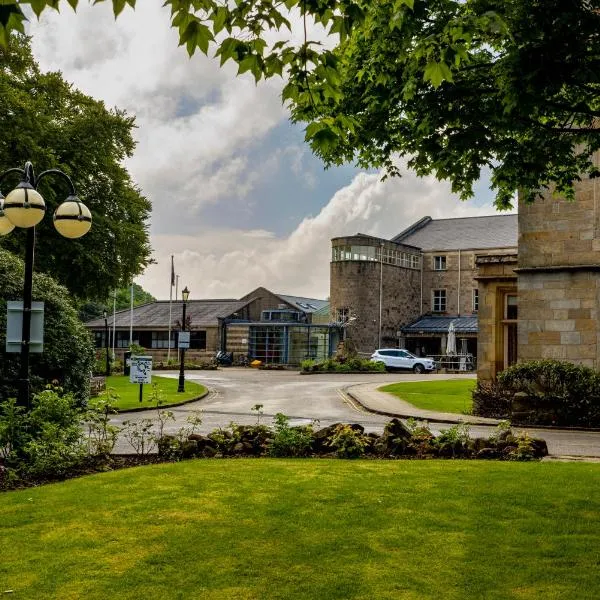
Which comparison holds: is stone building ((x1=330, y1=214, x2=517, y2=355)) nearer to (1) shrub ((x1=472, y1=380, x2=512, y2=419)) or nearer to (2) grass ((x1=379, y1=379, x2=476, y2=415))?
(2) grass ((x1=379, y1=379, x2=476, y2=415))

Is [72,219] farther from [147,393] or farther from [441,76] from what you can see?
[147,393]

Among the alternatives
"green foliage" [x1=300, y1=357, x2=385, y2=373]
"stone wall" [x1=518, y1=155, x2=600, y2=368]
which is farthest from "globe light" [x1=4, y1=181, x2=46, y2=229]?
"green foliage" [x1=300, y1=357, x2=385, y2=373]

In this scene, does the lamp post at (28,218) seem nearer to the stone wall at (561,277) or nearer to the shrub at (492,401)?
the shrub at (492,401)

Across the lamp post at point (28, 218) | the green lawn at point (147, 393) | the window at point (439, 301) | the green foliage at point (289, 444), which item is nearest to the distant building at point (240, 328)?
the window at point (439, 301)

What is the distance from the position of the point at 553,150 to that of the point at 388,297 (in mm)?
49938

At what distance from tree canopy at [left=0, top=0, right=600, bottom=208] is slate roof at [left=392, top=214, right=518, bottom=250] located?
5042cm

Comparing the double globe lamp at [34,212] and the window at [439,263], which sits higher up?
the window at [439,263]

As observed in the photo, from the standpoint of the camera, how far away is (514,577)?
19.9ft

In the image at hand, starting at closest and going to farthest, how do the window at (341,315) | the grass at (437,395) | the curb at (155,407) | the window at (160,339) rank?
the curb at (155,407)
the grass at (437,395)
the window at (341,315)
the window at (160,339)

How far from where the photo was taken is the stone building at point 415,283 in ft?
192

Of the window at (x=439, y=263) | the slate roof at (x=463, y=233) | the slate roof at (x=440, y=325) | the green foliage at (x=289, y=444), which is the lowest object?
the green foliage at (x=289, y=444)

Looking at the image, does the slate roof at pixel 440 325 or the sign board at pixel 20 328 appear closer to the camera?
the sign board at pixel 20 328

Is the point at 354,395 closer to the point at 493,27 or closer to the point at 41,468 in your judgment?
the point at 41,468

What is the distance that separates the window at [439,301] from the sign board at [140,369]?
43.4 meters
